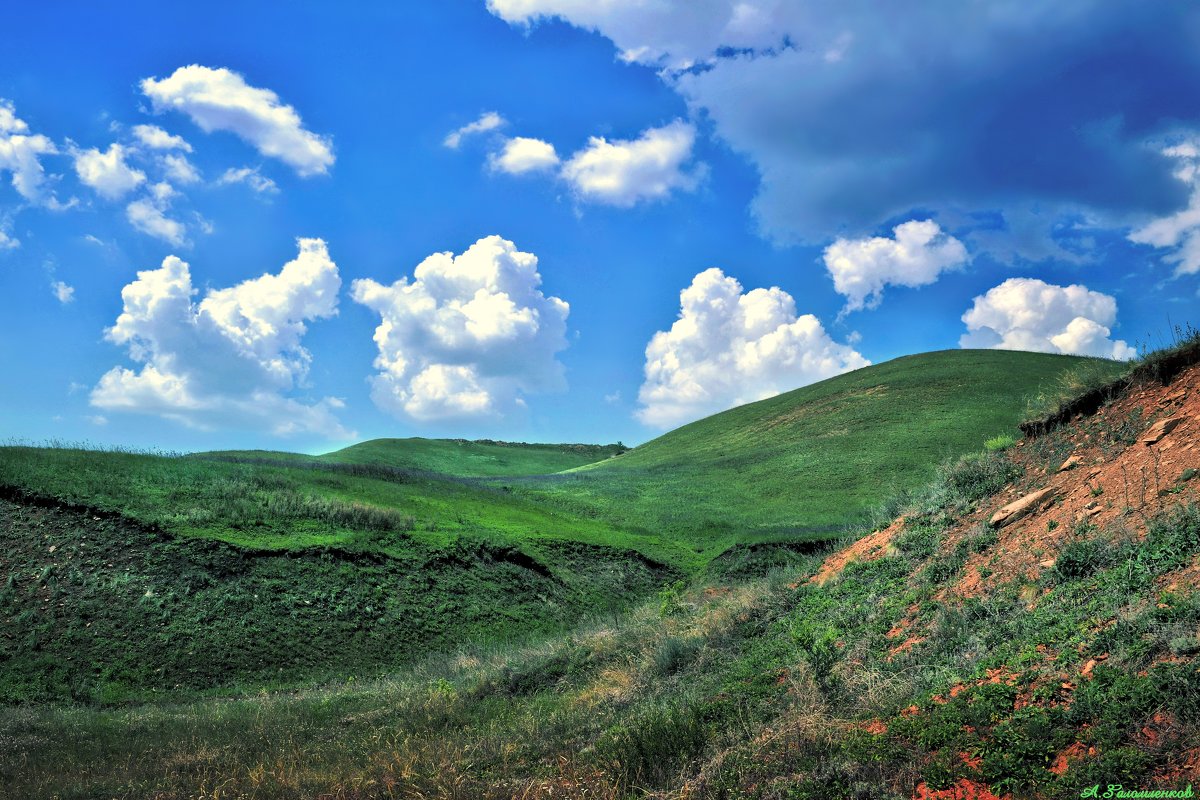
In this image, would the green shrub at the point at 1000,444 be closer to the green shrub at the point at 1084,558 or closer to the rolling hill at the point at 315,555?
the rolling hill at the point at 315,555

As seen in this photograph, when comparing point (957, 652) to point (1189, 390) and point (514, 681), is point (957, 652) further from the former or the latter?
point (514, 681)

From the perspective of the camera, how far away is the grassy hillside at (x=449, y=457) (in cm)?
7950

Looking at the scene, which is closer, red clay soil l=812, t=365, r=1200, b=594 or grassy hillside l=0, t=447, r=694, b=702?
red clay soil l=812, t=365, r=1200, b=594

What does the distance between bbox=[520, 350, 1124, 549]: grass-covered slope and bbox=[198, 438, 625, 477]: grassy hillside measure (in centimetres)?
1528

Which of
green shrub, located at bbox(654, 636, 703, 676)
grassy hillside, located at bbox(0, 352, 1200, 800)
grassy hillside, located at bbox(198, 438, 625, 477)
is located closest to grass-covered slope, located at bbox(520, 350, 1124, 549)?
grassy hillside, located at bbox(198, 438, 625, 477)

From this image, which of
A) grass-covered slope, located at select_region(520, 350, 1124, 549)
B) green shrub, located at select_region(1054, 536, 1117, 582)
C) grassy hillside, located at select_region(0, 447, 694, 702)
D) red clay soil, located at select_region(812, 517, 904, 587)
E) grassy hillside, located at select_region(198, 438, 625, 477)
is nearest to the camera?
green shrub, located at select_region(1054, 536, 1117, 582)

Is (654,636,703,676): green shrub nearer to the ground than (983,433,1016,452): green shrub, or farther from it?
nearer to the ground

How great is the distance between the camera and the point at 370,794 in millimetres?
8320

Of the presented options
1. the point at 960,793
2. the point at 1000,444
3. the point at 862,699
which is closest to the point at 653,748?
the point at 862,699

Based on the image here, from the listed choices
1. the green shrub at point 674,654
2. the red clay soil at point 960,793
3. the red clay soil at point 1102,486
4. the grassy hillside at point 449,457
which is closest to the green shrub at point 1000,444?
the red clay soil at point 1102,486

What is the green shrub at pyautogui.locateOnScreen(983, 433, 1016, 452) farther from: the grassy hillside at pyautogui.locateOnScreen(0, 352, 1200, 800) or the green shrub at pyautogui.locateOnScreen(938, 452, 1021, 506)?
the grassy hillside at pyautogui.locateOnScreen(0, 352, 1200, 800)

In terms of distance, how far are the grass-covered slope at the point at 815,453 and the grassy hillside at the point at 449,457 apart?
15278mm

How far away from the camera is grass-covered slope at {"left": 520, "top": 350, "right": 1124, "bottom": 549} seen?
51844 mm

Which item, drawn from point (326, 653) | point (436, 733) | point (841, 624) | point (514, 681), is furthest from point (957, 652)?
point (326, 653)
